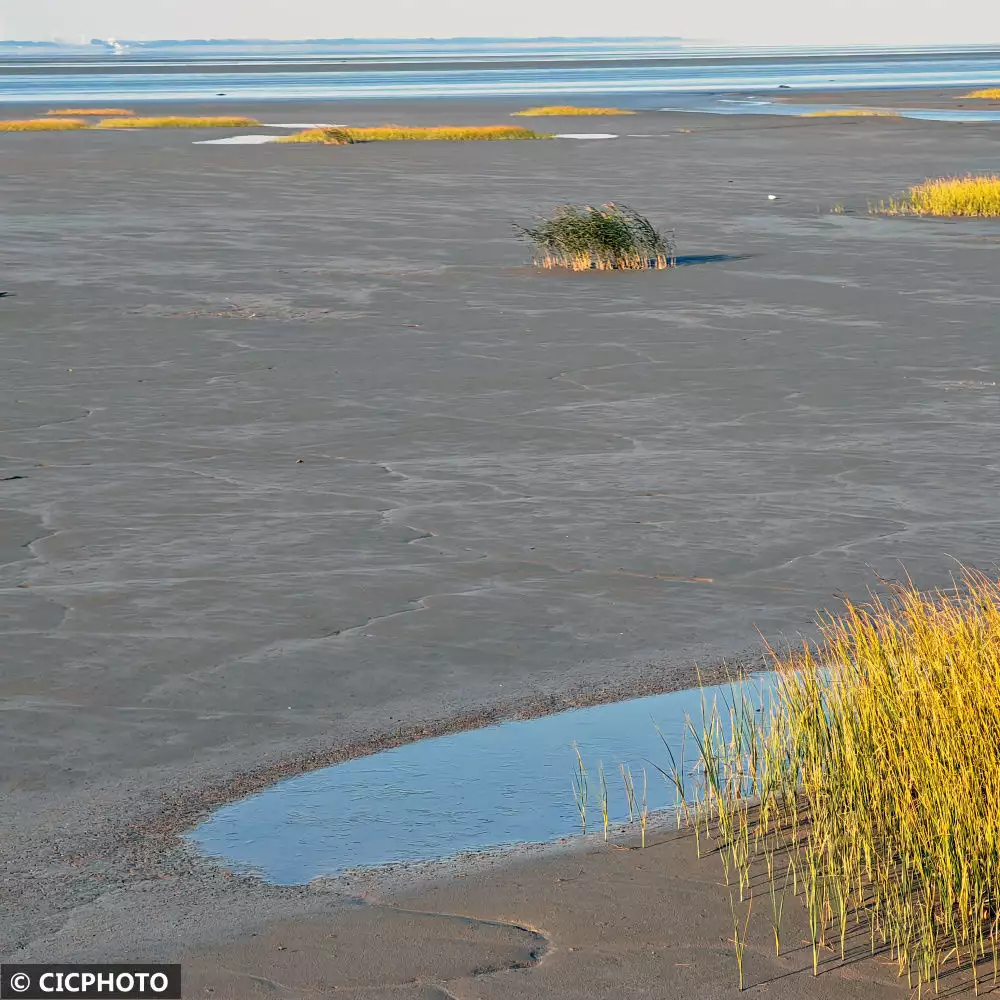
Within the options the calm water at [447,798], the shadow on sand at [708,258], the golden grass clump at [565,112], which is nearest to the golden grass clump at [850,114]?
the golden grass clump at [565,112]

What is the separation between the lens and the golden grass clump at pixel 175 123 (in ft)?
212

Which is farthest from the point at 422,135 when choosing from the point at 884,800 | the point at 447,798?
the point at 884,800

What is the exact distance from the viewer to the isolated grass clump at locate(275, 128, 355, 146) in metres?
53.3

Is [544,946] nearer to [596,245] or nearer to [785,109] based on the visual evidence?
[596,245]

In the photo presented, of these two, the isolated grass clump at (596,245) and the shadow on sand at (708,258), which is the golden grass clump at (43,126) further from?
the isolated grass clump at (596,245)

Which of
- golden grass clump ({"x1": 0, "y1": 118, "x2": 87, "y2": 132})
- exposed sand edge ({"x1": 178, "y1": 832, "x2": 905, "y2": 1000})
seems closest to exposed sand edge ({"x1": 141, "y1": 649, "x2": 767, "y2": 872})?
exposed sand edge ({"x1": 178, "y1": 832, "x2": 905, "y2": 1000})

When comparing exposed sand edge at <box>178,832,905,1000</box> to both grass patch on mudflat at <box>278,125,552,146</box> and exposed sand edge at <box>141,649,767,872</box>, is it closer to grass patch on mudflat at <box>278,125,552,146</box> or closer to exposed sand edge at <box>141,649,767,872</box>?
exposed sand edge at <box>141,649,767,872</box>

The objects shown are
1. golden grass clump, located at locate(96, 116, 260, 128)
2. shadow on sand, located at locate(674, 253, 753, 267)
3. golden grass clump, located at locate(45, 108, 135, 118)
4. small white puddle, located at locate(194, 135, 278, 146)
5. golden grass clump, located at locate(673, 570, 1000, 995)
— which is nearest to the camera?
golden grass clump, located at locate(673, 570, 1000, 995)

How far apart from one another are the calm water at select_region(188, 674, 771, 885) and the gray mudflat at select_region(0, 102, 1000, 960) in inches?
7.8

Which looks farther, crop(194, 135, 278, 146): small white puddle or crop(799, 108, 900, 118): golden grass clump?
crop(799, 108, 900, 118): golden grass clump

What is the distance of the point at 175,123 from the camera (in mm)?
66000

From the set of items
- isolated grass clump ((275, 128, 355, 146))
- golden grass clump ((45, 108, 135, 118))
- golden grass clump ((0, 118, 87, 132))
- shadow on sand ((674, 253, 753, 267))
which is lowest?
shadow on sand ((674, 253, 753, 267))

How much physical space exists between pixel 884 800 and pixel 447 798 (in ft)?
4.84

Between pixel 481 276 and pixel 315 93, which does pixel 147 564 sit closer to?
pixel 481 276
